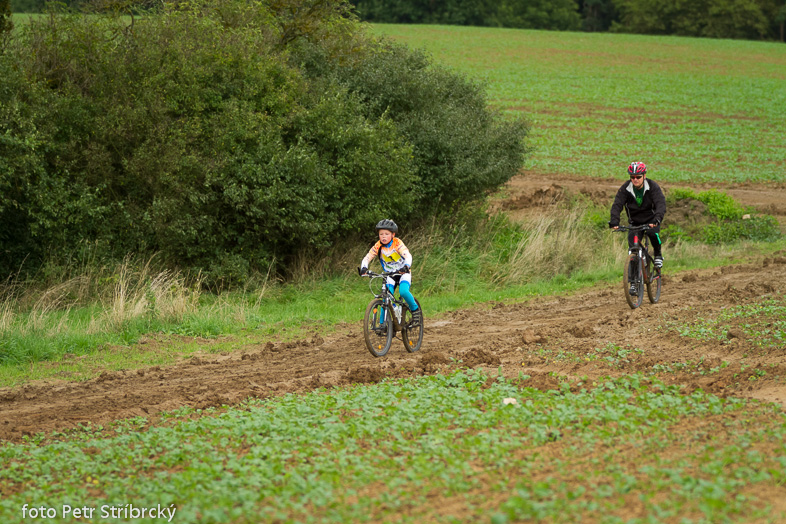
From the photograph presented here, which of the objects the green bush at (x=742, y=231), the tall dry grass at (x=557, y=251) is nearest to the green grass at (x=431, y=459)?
the tall dry grass at (x=557, y=251)

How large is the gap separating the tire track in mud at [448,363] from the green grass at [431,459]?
2.19 ft

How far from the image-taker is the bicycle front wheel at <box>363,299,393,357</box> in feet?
33.2

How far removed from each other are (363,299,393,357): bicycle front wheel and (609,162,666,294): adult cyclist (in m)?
4.42

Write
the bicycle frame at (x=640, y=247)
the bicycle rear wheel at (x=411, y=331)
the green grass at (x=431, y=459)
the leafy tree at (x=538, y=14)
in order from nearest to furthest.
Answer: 1. the green grass at (x=431, y=459)
2. the bicycle rear wheel at (x=411, y=331)
3. the bicycle frame at (x=640, y=247)
4. the leafy tree at (x=538, y=14)

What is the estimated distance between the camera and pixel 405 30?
254ft

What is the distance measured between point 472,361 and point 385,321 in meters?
1.41

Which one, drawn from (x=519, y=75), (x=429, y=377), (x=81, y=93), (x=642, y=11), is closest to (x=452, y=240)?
(x=81, y=93)

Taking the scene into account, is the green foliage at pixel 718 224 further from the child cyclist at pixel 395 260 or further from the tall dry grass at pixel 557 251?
the child cyclist at pixel 395 260

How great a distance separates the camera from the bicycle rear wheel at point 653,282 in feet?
43.0

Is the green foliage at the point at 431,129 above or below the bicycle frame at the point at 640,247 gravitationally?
above

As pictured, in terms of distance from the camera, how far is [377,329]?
33.7ft

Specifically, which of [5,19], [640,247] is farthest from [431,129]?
[5,19]

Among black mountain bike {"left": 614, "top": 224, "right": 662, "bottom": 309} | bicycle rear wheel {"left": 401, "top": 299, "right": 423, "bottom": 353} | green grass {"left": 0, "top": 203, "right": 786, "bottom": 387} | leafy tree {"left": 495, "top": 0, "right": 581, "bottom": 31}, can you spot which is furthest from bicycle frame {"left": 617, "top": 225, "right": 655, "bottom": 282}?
leafy tree {"left": 495, "top": 0, "right": 581, "bottom": 31}

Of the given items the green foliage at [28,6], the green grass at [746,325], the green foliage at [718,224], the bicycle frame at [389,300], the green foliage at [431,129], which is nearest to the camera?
the green grass at [746,325]
